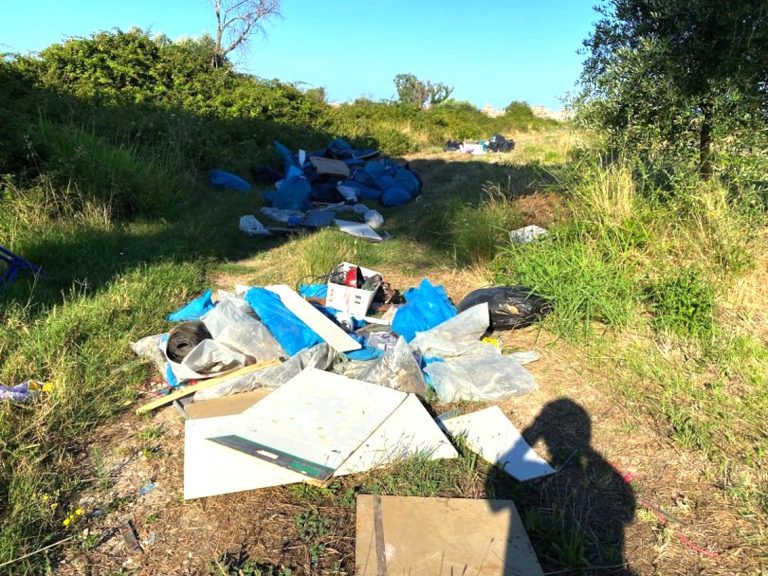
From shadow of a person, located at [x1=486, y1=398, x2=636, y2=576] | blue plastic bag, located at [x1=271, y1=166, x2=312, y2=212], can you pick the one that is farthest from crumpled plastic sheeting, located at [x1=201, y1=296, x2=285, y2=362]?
blue plastic bag, located at [x1=271, y1=166, x2=312, y2=212]

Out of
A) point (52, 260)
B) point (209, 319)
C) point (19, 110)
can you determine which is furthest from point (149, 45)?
point (209, 319)

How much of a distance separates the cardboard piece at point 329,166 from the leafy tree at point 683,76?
5.22m

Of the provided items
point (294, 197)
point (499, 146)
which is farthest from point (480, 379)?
point (499, 146)

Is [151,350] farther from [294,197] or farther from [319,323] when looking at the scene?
[294,197]

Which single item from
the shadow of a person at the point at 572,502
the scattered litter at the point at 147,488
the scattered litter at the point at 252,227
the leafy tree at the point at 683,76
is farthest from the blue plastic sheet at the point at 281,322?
the leafy tree at the point at 683,76

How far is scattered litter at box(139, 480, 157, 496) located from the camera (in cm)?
244

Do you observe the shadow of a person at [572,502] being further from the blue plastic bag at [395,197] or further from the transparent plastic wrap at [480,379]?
the blue plastic bag at [395,197]

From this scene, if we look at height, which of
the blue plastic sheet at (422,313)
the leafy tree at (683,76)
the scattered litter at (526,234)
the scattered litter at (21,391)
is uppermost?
the leafy tree at (683,76)

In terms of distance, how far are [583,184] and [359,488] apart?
11.8 feet

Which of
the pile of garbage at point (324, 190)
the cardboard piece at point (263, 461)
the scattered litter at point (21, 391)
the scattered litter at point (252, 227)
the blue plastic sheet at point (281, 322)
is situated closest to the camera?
the cardboard piece at point (263, 461)

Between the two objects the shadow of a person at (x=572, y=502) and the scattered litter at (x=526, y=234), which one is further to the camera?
the scattered litter at (x=526, y=234)

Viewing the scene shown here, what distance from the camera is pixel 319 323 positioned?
3746 millimetres

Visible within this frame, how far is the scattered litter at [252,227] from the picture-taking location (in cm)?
661

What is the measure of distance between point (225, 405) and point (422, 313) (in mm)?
1598
